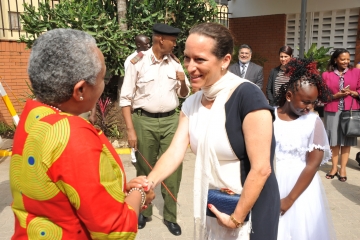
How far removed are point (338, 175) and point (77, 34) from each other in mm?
5333

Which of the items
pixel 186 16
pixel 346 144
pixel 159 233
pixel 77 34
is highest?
pixel 186 16

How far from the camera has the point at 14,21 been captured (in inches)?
346

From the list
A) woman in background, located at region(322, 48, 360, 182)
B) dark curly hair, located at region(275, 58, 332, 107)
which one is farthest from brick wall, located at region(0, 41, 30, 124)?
dark curly hair, located at region(275, 58, 332, 107)

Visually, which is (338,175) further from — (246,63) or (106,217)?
(106,217)

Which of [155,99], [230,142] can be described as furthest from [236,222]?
[155,99]

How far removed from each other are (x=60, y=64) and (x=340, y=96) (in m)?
5.13

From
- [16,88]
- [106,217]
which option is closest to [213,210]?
[106,217]

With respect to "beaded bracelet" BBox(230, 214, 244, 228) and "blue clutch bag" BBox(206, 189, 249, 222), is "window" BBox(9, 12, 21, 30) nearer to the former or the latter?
"blue clutch bag" BBox(206, 189, 249, 222)

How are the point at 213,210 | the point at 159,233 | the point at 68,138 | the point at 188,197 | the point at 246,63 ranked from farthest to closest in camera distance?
1. the point at 246,63
2. the point at 188,197
3. the point at 159,233
4. the point at 213,210
5. the point at 68,138

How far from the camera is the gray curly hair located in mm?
1264

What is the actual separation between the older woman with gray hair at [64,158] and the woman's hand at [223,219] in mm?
583

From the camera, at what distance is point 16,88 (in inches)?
316

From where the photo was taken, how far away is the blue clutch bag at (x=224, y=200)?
5.87ft

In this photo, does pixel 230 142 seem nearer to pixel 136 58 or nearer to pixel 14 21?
pixel 136 58
